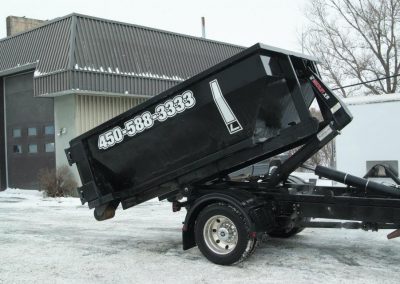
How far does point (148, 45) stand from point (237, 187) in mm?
11775

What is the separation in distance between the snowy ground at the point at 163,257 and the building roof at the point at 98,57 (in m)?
6.68

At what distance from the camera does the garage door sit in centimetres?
1786

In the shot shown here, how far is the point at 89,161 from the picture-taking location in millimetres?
7191

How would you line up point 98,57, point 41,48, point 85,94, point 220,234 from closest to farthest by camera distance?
point 220,234, point 98,57, point 85,94, point 41,48

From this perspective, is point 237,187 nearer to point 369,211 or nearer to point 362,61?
point 369,211

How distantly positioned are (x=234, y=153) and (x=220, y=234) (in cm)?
107

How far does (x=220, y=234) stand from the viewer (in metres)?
6.44

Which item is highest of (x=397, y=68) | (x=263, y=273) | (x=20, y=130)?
(x=397, y=68)

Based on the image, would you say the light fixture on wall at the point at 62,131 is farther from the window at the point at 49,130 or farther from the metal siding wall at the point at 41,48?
the metal siding wall at the point at 41,48

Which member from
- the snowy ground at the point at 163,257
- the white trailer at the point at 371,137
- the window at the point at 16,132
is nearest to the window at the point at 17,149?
the window at the point at 16,132

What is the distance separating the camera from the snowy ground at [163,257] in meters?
5.84

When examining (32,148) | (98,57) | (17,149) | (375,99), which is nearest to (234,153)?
(375,99)

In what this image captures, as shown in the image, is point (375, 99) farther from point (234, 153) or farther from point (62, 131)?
point (62, 131)

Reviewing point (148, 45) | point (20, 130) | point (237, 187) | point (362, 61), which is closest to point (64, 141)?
point (20, 130)
